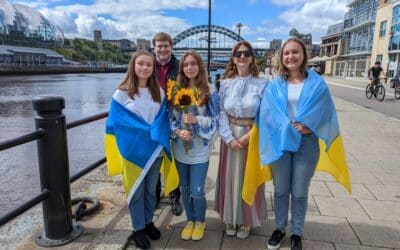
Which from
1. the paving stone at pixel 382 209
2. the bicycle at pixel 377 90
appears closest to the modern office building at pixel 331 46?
the bicycle at pixel 377 90

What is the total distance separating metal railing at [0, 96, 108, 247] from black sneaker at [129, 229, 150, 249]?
0.51 metres

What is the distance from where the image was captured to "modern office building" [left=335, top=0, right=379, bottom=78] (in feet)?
146

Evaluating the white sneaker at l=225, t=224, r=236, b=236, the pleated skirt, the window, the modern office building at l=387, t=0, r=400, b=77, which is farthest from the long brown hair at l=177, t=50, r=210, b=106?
the window

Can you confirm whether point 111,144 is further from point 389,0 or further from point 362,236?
point 389,0

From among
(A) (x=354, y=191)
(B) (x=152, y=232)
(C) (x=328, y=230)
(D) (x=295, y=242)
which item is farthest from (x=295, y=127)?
(A) (x=354, y=191)

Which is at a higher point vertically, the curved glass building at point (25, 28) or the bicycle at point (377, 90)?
the curved glass building at point (25, 28)

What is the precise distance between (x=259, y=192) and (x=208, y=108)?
889 mm

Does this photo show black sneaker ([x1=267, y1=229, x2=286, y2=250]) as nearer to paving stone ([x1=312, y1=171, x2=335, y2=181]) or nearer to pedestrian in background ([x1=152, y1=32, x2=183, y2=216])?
pedestrian in background ([x1=152, y1=32, x2=183, y2=216])

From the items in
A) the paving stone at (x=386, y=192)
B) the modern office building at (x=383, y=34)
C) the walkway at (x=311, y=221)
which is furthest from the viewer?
the modern office building at (x=383, y=34)

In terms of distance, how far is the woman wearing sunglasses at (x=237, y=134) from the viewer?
2773 mm

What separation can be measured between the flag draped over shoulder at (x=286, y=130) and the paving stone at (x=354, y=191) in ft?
4.18

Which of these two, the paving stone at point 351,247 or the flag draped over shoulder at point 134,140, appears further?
the paving stone at point 351,247

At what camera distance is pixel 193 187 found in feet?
9.32

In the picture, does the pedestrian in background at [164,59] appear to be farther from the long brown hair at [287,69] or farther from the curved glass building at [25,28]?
the curved glass building at [25,28]
